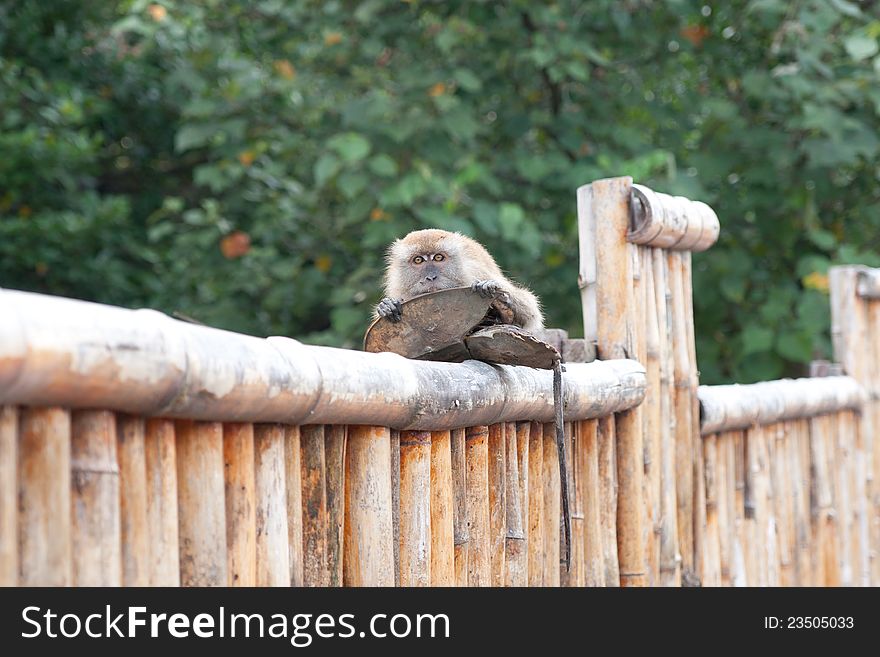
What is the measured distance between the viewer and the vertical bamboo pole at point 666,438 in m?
3.75

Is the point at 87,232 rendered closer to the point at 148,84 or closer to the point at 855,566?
the point at 148,84

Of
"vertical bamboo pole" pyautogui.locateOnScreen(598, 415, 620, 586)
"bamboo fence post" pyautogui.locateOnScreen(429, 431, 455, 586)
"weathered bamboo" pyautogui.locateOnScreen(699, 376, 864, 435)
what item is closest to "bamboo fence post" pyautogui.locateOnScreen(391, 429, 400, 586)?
"bamboo fence post" pyautogui.locateOnScreen(429, 431, 455, 586)

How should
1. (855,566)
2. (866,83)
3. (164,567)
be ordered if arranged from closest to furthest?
(164,567), (855,566), (866,83)

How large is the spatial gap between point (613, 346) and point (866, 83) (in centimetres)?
331

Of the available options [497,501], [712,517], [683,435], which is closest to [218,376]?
[497,501]

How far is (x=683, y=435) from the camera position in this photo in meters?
3.92

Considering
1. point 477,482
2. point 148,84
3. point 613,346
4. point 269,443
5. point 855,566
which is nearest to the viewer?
point 269,443

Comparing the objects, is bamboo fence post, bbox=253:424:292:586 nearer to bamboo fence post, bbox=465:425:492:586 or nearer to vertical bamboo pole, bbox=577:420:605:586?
bamboo fence post, bbox=465:425:492:586

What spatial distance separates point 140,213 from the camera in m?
8.83

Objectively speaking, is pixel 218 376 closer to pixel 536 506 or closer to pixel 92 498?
pixel 92 498

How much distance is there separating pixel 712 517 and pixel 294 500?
91.2 inches

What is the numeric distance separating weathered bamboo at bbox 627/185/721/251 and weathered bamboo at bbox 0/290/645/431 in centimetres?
93

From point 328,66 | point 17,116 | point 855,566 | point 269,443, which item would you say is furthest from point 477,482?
point 17,116

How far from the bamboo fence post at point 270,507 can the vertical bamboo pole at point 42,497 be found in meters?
0.50
